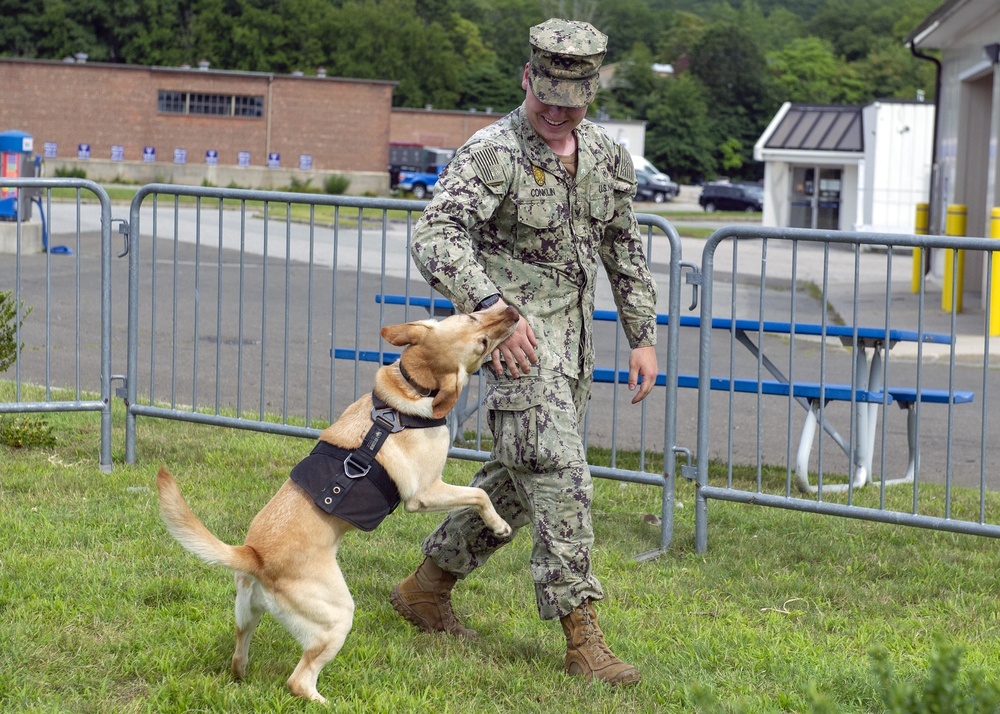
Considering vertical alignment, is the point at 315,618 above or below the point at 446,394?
below

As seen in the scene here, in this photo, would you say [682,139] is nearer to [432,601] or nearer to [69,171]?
[69,171]

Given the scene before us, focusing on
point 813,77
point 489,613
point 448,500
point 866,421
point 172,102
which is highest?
point 813,77

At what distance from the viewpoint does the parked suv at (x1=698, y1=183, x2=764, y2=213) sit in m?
55.2

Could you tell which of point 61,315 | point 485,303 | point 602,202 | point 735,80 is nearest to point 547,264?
point 602,202

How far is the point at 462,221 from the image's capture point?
3568mm

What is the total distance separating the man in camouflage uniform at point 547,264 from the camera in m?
3.57

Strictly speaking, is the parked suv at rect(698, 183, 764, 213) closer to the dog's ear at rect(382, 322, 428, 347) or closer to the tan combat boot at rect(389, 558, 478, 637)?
the tan combat boot at rect(389, 558, 478, 637)

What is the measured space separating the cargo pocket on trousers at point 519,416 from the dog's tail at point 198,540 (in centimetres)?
86

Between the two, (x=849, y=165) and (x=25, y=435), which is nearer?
(x=25, y=435)

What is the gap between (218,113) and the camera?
53156 millimetres

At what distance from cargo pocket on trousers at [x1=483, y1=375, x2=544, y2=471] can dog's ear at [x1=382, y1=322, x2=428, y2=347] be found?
0.33 m

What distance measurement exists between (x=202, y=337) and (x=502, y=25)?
4279 inches

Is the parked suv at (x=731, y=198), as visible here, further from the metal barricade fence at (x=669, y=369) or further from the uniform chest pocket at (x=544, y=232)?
the uniform chest pocket at (x=544, y=232)

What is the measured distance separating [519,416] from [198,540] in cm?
103
